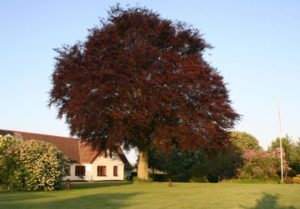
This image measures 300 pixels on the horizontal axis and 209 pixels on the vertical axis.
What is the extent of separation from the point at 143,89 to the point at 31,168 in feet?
32.9

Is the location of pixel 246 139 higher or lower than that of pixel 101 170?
higher

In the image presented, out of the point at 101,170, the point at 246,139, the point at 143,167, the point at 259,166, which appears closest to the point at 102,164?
the point at 101,170

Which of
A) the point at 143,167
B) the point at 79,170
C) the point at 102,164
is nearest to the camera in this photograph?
the point at 143,167

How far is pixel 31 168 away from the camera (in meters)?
33.6

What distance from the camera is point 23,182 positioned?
33281 millimetres

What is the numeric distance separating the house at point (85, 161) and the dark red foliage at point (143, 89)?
23.7 metres

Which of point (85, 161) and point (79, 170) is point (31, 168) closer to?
point (79, 170)

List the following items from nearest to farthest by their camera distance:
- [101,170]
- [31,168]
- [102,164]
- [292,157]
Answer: [31,168] → [292,157] → [101,170] → [102,164]

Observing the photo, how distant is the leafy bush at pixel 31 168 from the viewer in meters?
33.1

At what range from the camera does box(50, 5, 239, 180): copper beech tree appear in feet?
118

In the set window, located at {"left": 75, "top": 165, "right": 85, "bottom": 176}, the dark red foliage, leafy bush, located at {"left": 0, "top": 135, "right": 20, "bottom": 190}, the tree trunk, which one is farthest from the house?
leafy bush, located at {"left": 0, "top": 135, "right": 20, "bottom": 190}

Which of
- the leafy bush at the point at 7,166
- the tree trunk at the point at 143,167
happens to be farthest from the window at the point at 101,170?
the leafy bush at the point at 7,166

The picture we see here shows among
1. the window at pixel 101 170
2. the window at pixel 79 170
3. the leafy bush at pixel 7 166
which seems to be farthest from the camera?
the window at pixel 101 170

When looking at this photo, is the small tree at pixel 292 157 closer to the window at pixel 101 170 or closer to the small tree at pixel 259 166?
the small tree at pixel 259 166
